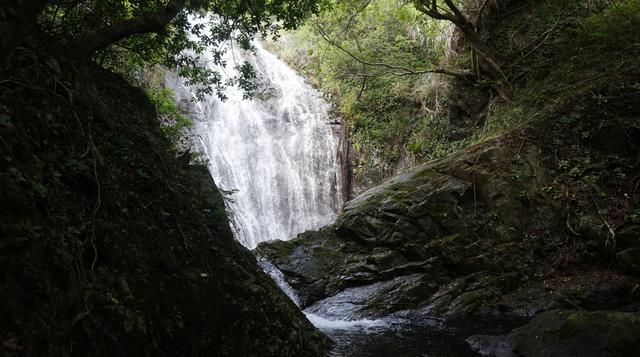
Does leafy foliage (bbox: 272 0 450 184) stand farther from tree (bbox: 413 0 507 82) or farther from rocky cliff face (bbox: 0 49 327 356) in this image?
rocky cliff face (bbox: 0 49 327 356)

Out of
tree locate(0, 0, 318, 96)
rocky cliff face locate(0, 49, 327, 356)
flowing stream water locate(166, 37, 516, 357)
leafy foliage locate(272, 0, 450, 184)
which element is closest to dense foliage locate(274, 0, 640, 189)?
leafy foliage locate(272, 0, 450, 184)

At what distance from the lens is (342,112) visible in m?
17.7

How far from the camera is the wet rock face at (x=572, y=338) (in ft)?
17.7

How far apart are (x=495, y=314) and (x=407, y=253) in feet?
7.34

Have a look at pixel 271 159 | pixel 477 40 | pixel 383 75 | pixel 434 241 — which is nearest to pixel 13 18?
pixel 434 241

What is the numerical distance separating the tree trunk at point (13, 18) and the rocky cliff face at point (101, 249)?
685 millimetres

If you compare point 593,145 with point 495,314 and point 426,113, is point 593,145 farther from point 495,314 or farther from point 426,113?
point 426,113

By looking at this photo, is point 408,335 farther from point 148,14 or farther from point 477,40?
point 477,40

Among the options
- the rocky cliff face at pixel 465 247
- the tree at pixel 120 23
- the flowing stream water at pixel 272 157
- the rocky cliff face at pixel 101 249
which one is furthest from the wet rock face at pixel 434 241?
the tree at pixel 120 23

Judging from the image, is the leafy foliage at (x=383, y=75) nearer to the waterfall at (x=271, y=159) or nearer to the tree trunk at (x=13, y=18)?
the waterfall at (x=271, y=159)

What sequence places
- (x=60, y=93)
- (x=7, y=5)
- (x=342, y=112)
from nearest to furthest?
(x=7, y=5) < (x=60, y=93) < (x=342, y=112)

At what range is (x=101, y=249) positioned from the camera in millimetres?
3340

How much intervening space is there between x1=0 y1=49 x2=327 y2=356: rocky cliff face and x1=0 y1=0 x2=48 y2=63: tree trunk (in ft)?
2.25

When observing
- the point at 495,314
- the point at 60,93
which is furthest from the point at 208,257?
the point at 495,314
